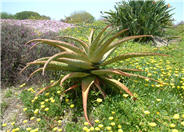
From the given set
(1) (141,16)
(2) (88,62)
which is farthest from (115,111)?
(1) (141,16)

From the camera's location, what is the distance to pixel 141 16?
7277 mm

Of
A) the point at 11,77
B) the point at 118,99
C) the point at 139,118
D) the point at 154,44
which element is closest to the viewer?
the point at 139,118

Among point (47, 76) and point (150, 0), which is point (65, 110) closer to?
point (47, 76)

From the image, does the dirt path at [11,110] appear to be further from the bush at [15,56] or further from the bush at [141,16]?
the bush at [141,16]

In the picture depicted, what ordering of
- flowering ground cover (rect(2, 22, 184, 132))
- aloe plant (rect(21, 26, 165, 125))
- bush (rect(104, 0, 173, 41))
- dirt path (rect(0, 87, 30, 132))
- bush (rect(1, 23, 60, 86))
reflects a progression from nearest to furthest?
flowering ground cover (rect(2, 22, 184, 132)) → aloe plant (rect(21, 26, 165, 125)) → dirt path (rect(0, 87, 30, 132)) → bush (rect(1, 23, 60, 86)) → bush (rect(104, 0, 173, 41))

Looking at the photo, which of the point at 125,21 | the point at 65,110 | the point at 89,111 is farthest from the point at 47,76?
the point at 125,21

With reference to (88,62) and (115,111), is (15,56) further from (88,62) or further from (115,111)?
(115,111)

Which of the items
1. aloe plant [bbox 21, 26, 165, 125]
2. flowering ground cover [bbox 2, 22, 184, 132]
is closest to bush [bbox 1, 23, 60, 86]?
flowering ground cover [bbox 2, 22, 184, 132]

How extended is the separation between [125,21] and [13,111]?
6.22 meters

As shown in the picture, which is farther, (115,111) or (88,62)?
(88,62)

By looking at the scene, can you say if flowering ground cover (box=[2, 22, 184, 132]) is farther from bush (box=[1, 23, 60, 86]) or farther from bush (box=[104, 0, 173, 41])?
bush (box=[104, 0, 173, 41])

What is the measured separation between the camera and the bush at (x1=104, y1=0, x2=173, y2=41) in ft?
24.4

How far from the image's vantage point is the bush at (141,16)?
7.44 metres

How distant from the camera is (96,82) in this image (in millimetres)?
2678
